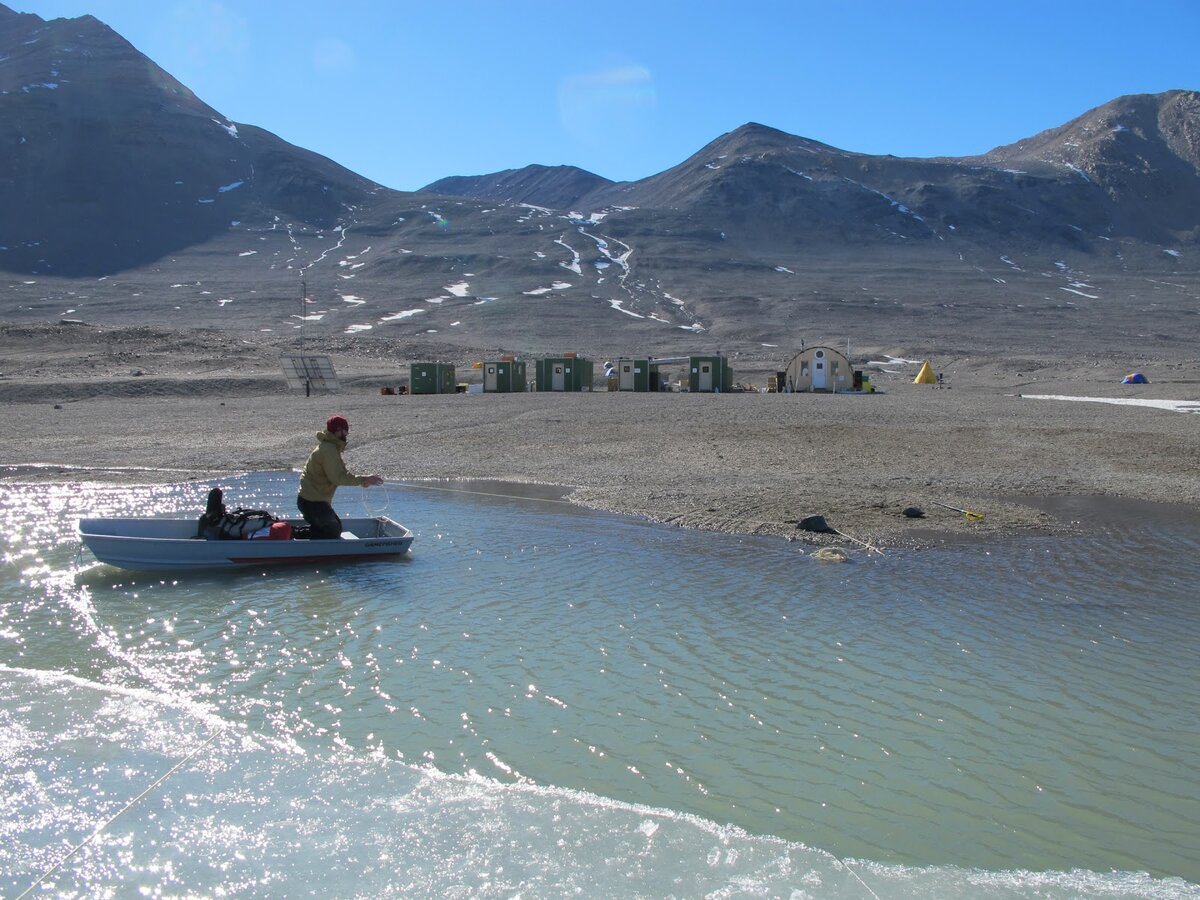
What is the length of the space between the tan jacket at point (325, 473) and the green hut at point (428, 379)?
1277 inches

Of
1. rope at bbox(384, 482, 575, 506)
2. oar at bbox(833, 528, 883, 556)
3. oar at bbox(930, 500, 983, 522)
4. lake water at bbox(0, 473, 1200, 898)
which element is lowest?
lake water at bbox(0, 473, 1200, 898)

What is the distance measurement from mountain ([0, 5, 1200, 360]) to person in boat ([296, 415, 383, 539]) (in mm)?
52779

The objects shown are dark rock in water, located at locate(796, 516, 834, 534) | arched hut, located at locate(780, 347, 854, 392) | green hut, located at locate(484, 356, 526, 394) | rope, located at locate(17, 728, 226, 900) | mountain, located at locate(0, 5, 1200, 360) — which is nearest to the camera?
rope, located at locate(17, 728, 226, 900)

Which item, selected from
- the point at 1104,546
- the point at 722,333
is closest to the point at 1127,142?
the point at 722,333

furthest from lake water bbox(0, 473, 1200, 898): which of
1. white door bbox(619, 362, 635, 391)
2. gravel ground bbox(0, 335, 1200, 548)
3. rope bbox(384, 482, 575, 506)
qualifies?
white door bbox(619, 362, 635, 391)

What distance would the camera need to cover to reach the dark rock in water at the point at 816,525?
50.2ft

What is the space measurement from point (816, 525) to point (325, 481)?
744 centimetres

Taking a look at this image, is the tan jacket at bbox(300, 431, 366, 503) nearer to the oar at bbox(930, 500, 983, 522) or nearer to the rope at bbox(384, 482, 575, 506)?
the rope at bbox(384, 482, 575, 506)

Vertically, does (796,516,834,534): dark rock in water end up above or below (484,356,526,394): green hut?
below

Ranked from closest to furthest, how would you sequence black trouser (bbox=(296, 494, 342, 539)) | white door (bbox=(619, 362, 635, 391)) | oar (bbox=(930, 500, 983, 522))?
black trouser (bbox=(296, 494, 342, 539)) → oar (bbox=(930, 500, 983, 522)) → white door (bbox=(619, 362, 635, 391))

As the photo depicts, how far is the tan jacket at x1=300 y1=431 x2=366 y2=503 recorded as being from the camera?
14000 millimetres

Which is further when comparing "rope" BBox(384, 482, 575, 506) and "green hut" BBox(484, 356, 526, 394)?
"green hut" BBox(484, 356, 526, 394)

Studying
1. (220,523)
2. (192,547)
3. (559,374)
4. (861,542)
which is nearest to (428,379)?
(559,374)

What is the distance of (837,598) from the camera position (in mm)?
11906
